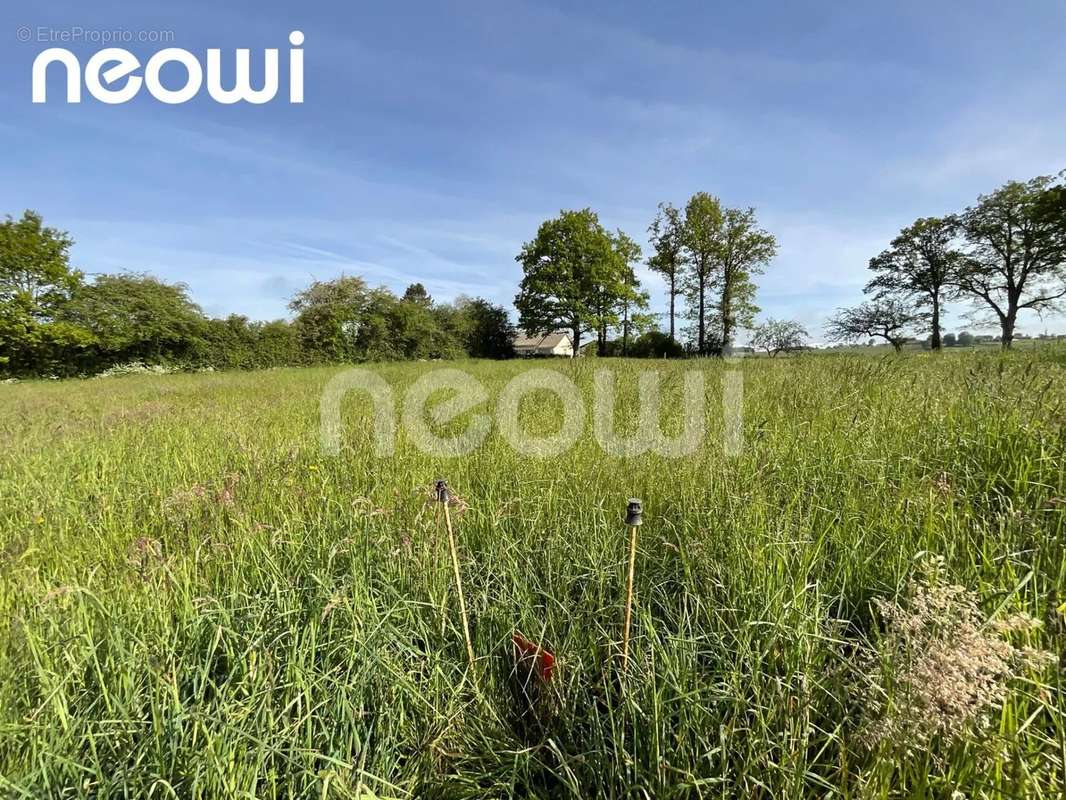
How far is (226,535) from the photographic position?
2.03 meters

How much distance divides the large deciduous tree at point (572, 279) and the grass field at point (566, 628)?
28240mm

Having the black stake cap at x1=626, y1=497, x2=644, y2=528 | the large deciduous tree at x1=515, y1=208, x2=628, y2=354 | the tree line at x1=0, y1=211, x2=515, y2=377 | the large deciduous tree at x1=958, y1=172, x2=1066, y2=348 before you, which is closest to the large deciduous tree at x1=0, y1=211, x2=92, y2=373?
the tree line at x1=0, y1=211, x2=515, y2=377

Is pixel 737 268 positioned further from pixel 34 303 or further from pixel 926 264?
pixel 34 303

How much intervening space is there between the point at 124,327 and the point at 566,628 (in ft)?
98.1

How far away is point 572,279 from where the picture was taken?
30078 millimetres

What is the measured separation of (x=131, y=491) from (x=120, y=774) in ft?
8.61

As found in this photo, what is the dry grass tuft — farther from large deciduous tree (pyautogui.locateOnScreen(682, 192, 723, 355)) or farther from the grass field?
large deciduous tree (pyautogui.locateOnScreen(682, 192, 723, 355))

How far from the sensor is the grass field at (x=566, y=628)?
2.98 ft

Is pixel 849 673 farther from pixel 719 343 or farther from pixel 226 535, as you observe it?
pixel 719 343

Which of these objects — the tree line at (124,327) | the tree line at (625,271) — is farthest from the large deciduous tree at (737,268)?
the tree line at (124,327)

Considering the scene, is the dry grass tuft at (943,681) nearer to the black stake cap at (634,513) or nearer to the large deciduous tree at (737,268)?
the black stake cap at (634,513)

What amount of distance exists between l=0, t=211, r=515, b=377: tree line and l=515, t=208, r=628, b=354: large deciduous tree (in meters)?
10.7

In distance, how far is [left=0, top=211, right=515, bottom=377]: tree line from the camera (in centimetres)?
2045

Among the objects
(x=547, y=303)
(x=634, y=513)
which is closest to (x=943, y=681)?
(x=634, y=513)
